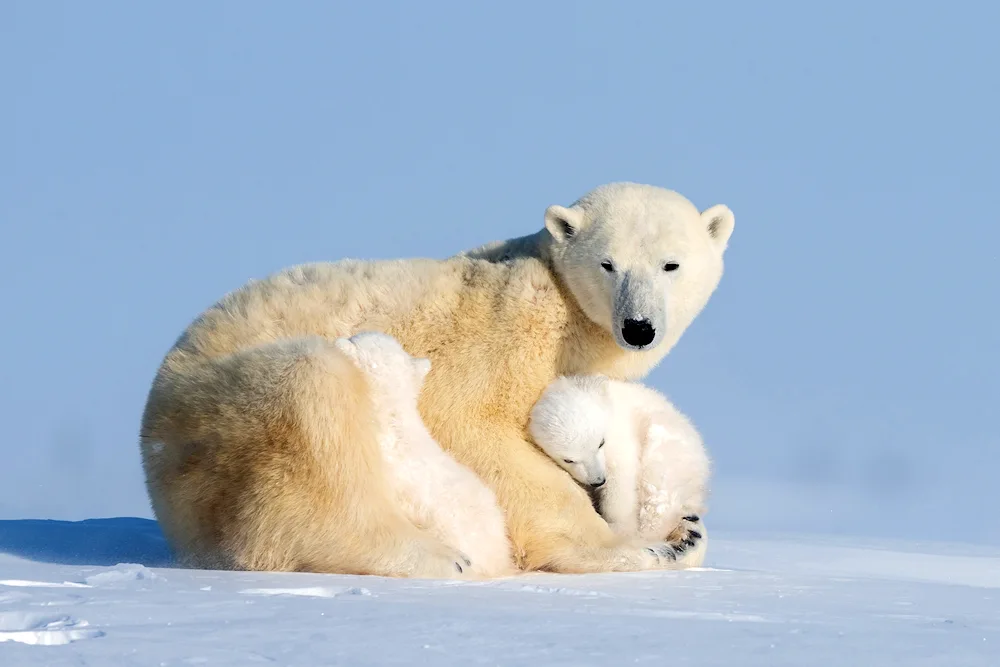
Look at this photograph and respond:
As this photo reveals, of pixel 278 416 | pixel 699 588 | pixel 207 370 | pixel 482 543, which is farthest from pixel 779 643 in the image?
pixel 207 370

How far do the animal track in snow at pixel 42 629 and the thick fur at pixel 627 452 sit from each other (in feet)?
8.08

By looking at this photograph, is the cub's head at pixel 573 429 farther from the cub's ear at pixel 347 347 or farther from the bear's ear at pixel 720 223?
the bear's ear at pixel 720 223

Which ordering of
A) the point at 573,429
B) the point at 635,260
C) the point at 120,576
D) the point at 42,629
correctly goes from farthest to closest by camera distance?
1. the point at 635,260
2. the point at 573,429
3. the point at 120,576
4. the point at 42,629

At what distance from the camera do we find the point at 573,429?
16.7 ft

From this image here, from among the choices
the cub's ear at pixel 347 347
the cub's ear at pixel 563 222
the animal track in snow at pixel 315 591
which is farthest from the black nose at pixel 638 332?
the animal track in snow at pixel 315 591

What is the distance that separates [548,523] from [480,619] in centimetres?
183

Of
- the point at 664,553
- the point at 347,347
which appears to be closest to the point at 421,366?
the point at 347,347

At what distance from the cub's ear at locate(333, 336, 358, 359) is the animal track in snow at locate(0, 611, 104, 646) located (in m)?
1.91

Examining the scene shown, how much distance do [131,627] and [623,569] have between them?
2428mm

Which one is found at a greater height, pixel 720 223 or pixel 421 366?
pixel 720 223

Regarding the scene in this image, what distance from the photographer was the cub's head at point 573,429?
509cm

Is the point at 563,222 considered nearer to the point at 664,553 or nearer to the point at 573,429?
the point at 573,429

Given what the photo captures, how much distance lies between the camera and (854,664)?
277 cm

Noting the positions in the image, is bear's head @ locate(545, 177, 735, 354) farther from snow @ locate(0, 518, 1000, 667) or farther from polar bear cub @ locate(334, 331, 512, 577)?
snow @ locate(0, 518, 1000, 667)
